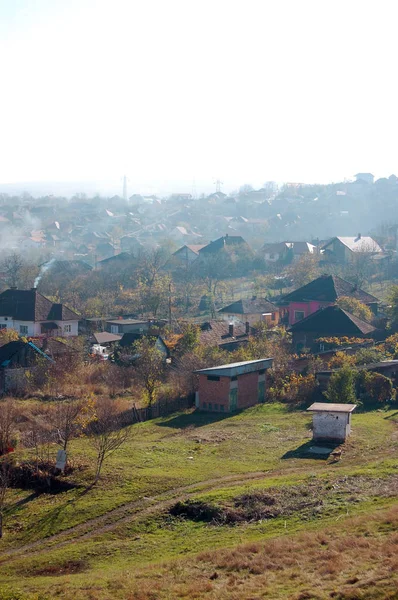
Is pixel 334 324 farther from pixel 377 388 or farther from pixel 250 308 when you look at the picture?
pixel 250 308

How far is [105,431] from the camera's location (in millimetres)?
21766

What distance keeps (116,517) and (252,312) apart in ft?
96.4

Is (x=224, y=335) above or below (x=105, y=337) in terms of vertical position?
above

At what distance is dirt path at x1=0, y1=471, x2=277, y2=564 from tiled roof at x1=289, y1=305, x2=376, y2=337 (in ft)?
60.8

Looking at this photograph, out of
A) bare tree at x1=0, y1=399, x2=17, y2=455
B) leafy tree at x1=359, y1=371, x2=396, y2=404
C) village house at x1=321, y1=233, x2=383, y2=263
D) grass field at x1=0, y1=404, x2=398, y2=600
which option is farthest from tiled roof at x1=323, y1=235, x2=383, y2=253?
bare tree at x1=0, y1=399, x2=17, y2=455

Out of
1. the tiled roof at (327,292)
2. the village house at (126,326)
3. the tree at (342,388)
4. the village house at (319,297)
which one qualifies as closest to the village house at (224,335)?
the village house at (319,297)

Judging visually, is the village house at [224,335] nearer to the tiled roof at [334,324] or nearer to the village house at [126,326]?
the tiled roof at [334,324]

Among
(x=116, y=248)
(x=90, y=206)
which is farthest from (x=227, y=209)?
(x=116, y=248)

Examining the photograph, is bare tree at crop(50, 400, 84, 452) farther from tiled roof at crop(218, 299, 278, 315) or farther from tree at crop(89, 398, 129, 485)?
tiled roof at crop(218, 299, 278, 315)

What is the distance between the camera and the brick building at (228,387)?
28.9m

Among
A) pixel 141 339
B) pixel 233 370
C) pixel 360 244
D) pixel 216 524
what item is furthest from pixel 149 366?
pixel 360 244

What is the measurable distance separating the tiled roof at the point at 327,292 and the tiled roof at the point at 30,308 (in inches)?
489

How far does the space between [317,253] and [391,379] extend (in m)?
35.9

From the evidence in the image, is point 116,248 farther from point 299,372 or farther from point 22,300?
point 299,372
